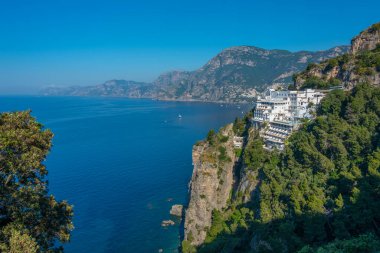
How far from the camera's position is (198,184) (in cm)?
4559

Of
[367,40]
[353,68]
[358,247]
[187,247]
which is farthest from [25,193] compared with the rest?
[367,40]

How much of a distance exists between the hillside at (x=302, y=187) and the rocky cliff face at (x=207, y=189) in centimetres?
15

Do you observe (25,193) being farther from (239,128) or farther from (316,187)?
(239,128)

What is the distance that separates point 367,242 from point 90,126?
13385 cm

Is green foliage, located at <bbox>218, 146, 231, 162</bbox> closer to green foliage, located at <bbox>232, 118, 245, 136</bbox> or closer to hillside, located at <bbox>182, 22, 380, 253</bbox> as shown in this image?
hillside, located at <bbox>182, 22, 380, 253</bbox>

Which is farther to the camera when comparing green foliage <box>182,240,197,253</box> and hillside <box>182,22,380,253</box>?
green foliage <box>182,240,197,253</box>

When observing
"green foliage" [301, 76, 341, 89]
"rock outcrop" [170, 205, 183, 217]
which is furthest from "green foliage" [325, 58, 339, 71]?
"rock outcrop" [170, 205, 183, 217]

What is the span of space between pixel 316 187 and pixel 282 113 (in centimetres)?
2014

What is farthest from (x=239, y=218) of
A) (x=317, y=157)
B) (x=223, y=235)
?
(x=317, y=157)

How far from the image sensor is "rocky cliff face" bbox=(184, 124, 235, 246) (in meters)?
44.6

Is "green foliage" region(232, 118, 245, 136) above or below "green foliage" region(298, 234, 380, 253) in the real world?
above

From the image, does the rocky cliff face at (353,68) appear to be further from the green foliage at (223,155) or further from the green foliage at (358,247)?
the green foliage at (358,247)

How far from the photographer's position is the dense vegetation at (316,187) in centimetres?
2670

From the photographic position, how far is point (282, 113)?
51.2 meters
